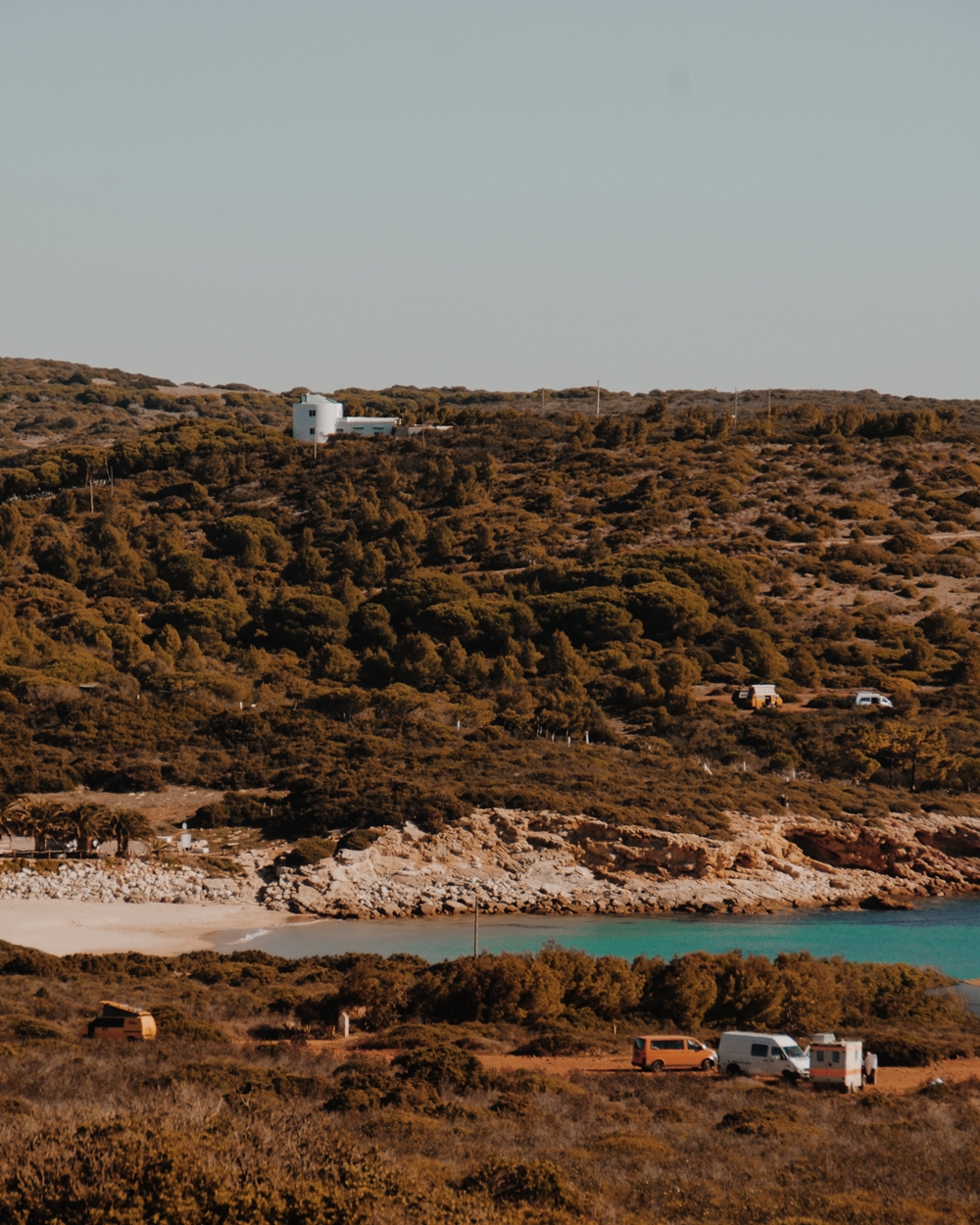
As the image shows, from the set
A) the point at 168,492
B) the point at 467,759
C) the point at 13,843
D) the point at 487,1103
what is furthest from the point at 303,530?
the point at 487,1103

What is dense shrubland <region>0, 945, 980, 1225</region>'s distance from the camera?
34.1 feet

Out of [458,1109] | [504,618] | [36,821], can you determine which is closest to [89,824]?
[36,821]

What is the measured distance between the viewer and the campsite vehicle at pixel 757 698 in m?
63.7

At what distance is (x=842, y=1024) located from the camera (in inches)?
1021

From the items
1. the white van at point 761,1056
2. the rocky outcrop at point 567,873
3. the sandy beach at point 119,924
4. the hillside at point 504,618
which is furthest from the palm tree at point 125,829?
the white van at point 761,1056

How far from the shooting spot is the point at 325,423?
104 meters

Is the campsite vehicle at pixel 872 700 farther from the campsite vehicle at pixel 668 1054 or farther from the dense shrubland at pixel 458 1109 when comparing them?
the campsite vehicle at pixel 668 1054

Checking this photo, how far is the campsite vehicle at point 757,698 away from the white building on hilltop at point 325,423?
153 ft

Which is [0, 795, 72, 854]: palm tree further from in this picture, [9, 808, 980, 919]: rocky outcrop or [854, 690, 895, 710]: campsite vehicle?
[854, 690, 895, 710]: campsite vehicle

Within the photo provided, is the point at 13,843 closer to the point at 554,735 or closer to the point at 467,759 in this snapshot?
the point at 467,759

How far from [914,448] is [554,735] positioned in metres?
50.4

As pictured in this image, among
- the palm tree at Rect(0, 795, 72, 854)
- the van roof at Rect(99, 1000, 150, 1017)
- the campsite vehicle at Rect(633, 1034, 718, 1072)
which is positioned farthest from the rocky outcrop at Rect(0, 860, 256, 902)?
the campsite vehicle at Rect(633, 1034, 718, 1072)

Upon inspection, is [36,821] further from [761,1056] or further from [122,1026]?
[761,1056]

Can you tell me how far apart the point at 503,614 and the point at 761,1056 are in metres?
52.3
